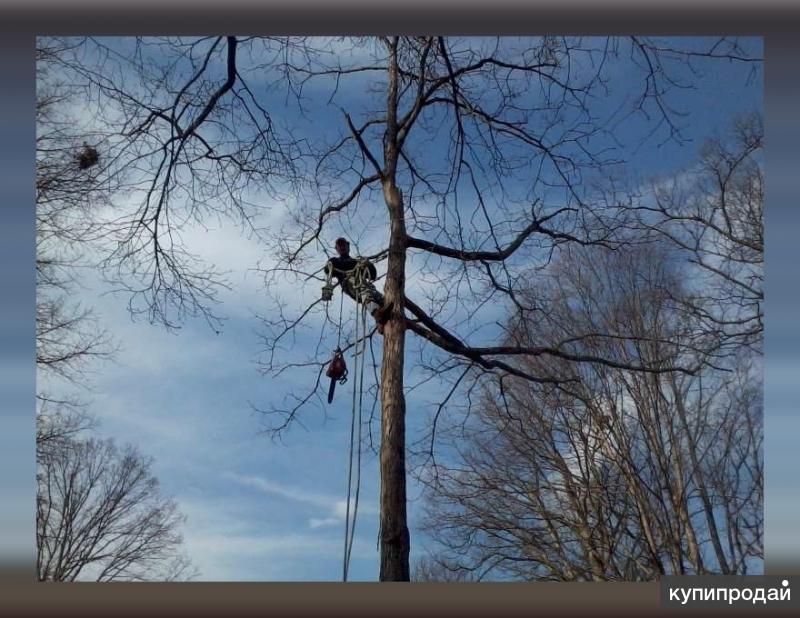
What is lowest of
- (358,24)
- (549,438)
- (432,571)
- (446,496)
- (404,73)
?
(432,571)

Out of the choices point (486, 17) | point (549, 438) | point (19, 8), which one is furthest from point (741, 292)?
point (19, 8)

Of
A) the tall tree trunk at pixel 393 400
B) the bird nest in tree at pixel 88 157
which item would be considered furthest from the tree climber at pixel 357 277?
the bird nest in tree at pixel 88 157

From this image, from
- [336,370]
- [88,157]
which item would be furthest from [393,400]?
[88,157]

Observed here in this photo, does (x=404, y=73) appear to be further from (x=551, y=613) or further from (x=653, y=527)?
(x=653, y=527)

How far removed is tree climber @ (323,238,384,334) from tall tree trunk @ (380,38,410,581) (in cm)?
6

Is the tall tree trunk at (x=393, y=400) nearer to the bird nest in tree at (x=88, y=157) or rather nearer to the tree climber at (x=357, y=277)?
the tree climber at (x=357, y=277)

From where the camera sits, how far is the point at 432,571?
8008 mm

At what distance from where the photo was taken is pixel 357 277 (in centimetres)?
484

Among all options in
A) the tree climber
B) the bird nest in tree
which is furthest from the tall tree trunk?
the bird nest in tree

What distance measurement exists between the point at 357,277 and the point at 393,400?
29.1 inches

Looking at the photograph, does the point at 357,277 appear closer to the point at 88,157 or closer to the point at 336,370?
the point at 336,370

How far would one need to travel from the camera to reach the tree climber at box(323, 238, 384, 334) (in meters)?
4.80

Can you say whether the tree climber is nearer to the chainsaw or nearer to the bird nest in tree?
the chainsaw

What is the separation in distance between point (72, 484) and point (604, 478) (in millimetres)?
4828
